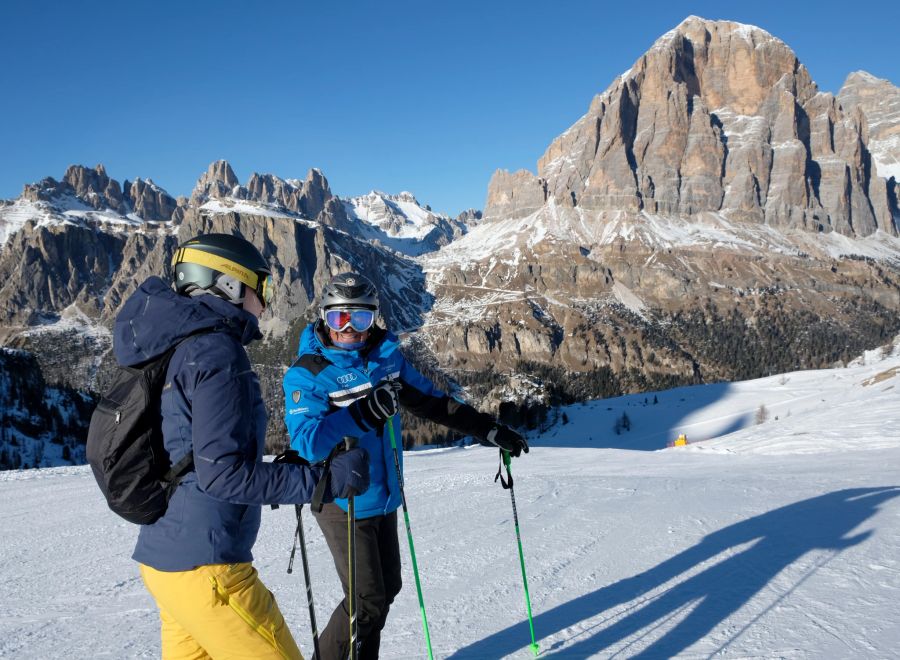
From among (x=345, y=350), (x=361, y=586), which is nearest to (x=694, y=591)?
(x=361, y=586)

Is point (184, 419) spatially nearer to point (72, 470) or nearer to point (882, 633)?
point (882, 633)

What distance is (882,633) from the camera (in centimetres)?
457

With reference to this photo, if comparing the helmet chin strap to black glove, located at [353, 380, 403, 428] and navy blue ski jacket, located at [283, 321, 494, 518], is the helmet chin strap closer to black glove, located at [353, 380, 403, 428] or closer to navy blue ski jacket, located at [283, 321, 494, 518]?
navy blue ski jacket, located at [283, 321, 494, 518]

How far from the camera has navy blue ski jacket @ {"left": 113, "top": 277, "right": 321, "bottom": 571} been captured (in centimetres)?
265

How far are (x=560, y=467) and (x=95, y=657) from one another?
42.3 feet

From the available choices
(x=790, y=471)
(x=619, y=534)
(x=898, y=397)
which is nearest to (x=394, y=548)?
(x=619, y=534)

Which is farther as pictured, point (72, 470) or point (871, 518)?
point (72, 470)

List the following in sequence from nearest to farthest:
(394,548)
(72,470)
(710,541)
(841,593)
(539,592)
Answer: (394,548)
(841,593)
(539,592)
(710,541)
(72,470)

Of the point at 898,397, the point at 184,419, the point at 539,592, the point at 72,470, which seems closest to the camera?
the point at 184,419

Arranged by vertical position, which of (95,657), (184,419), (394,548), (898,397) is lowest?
(898,397)

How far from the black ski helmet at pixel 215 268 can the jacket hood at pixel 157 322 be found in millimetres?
150

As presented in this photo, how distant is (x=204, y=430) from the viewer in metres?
2.63

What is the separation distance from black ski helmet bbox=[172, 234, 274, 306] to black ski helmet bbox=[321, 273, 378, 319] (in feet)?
4.19

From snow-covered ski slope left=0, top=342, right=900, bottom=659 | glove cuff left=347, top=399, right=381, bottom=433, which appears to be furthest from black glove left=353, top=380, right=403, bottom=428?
snow-covered ski slope left=0, top=342, right=900, bottom=659
